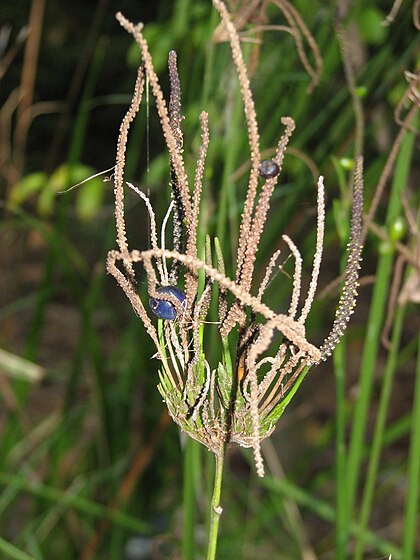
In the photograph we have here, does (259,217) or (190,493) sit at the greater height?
(259,217)

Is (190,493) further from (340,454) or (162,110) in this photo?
(162,110)

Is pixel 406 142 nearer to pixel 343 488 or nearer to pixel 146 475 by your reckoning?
pixel 343 488

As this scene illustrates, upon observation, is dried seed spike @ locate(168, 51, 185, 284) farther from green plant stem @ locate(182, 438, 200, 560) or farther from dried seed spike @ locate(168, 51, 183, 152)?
green plant stem @ locate(182, 438, 200, 560)

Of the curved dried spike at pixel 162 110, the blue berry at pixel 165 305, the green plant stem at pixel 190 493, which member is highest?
the curved dried spike at pixel 162 110

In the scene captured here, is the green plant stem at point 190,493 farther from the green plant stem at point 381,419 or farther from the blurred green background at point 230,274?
the green plant stem at point 381,419

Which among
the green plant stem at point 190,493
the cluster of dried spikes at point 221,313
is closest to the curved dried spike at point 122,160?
the cluster of dried spikes at point 221,313

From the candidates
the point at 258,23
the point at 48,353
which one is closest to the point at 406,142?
the point at 258,23

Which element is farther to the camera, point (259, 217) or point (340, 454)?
point (340, 454)

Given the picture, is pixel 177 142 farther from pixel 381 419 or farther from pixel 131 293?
pixel 381 419

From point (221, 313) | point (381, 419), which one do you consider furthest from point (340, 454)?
point (221, 313)

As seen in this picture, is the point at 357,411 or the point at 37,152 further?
the point at 37,152

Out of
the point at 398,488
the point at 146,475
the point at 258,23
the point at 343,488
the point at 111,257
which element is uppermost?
the point at 258,23
